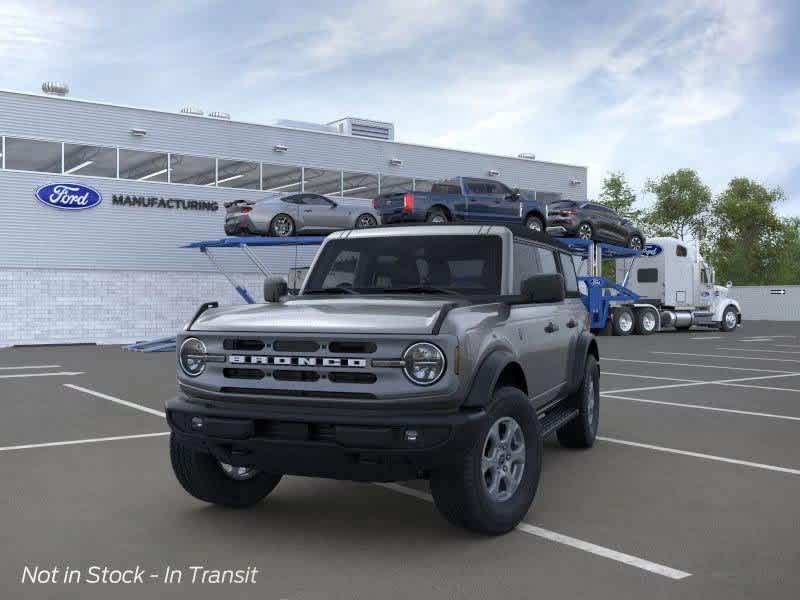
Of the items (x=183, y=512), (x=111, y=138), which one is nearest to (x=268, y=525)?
(x=183, y=512)

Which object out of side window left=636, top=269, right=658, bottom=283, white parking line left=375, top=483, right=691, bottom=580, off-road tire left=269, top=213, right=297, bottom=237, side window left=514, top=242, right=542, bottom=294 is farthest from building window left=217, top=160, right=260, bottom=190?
white parking line left=375, top=483, right=691, bottom=580

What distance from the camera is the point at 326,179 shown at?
33.1 meters

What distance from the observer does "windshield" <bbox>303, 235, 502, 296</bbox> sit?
5.81 meters

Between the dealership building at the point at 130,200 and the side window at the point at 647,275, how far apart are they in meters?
11.4

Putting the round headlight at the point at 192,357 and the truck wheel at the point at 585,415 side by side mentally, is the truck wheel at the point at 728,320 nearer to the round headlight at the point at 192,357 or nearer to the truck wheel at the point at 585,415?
the truck wheel at the point at 585,415

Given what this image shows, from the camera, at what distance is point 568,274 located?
7.52 m

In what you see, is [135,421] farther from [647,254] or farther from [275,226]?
[647,254]

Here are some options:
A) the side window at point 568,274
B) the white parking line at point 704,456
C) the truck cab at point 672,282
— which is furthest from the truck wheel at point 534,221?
the side window at point 568,274

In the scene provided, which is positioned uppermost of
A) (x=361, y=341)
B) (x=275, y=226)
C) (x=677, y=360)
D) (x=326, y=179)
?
(x=326, y=179)

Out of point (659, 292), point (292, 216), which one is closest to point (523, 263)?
point (292, 216)

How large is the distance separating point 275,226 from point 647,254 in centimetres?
1516

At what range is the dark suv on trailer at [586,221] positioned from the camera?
27.9 meters

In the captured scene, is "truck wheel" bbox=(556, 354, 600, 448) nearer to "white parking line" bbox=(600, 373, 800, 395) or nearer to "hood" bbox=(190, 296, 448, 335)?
"hood" bbox=(190, 296, 448, 335)

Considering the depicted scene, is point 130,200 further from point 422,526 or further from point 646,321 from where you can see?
point 422,526
